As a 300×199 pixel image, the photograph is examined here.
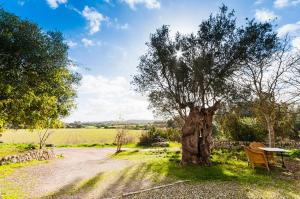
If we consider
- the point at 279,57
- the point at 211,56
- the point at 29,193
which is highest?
the point at 279,57

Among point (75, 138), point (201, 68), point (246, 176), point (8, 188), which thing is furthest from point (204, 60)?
point (75, 138)

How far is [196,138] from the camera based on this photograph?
18.1 m

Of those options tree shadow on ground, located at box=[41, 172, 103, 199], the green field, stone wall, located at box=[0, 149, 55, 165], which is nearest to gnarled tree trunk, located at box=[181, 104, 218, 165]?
tree shadow on ground, located at box=[41, 172, 103, 199]

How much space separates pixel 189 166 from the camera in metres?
17.5

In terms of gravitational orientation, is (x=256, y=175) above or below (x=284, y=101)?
below

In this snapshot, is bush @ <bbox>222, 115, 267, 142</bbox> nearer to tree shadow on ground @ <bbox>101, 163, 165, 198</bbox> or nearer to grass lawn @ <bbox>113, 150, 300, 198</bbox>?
grass lawn @ <bbox>113, 150, 300, 198</bbox>

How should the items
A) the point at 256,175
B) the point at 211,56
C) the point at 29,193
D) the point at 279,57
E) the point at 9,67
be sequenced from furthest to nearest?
the point at 279,57 → the point at 211,56 → the point at 256,175 → the point at 9,67 → the point at 29,193

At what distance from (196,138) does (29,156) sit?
1693 centimetres

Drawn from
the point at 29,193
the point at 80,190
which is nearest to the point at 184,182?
the point at 80,190

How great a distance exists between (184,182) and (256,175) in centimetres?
447

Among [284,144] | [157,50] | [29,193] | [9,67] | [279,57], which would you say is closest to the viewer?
[29,193]

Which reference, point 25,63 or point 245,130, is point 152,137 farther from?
point 25,63

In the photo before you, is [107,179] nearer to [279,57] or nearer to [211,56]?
[211,56]

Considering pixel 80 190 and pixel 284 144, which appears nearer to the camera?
pixel 80 190
